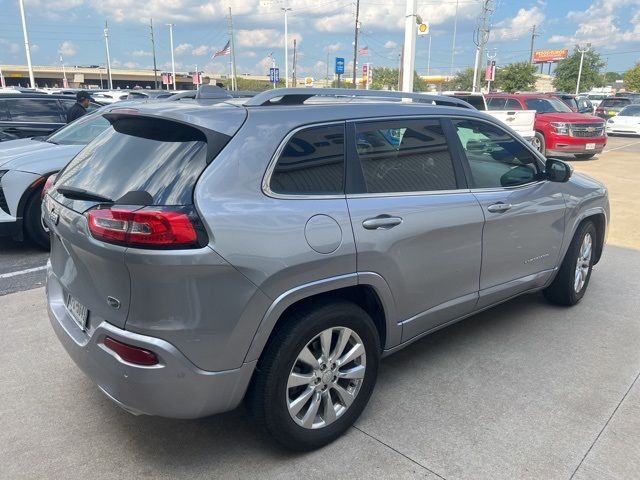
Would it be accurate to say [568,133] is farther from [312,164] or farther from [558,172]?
[312,164]

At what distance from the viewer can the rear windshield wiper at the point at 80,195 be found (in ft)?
8.20

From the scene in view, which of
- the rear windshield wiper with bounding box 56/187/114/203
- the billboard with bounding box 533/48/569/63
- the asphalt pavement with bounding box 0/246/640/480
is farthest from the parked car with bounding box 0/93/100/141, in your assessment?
the billboard with bounding box 533/48/569/63

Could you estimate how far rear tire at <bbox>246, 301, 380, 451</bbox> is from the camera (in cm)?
251

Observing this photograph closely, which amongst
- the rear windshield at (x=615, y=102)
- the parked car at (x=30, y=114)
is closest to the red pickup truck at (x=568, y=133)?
the parked car at (x=30, y=114)

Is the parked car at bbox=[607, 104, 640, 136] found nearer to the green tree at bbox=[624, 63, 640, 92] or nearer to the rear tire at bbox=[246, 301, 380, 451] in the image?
the rear tire at bbox=[246, 301, 380, 451]

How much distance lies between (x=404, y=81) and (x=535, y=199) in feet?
30.7

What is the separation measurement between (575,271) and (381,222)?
2613 millimetres

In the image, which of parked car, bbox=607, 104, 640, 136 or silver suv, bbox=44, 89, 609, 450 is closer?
silver suv, bbox=44, 89, 609, 450

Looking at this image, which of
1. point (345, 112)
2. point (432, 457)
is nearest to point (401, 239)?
point (345, 112)

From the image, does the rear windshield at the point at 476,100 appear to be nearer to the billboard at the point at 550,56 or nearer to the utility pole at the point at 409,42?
the utility pole at the point at 409,42

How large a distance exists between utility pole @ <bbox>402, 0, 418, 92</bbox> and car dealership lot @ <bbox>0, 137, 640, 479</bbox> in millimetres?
9251

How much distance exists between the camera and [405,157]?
10.5 ft

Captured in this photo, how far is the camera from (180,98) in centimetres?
331

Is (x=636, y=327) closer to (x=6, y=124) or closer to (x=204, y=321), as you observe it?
(x=204, y=321)
